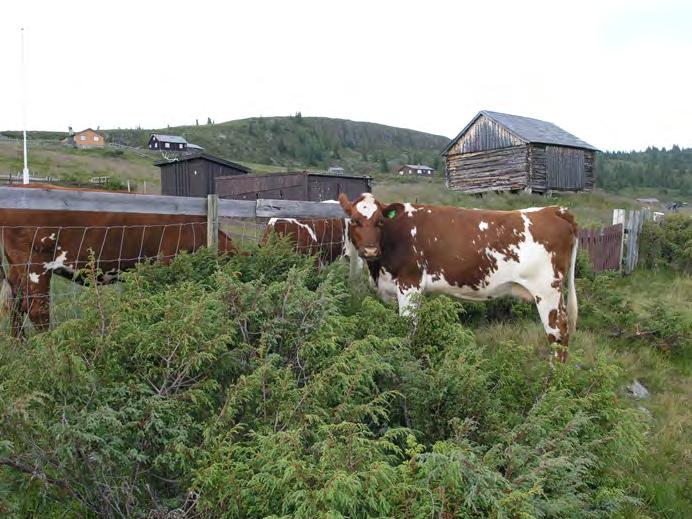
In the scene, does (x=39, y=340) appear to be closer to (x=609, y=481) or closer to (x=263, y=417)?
(x=263, y=417)

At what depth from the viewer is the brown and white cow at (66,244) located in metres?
5.15

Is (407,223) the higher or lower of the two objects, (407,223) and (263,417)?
the higher

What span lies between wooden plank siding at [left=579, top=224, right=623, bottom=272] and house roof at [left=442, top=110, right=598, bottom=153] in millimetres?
17280

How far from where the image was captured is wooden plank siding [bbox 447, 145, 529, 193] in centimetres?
2919

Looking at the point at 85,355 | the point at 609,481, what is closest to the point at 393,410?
the point at 609,481

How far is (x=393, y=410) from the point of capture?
10.7 ft

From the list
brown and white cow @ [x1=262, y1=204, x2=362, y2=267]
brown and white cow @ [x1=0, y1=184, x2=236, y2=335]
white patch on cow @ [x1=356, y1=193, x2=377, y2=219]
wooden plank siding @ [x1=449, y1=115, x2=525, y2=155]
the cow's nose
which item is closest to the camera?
brown and white cow @ [x1=0, y1=184, x2=236, y2=335]

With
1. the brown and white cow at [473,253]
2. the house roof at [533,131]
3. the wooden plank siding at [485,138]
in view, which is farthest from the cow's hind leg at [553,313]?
the wooden plank siding at [485,138]

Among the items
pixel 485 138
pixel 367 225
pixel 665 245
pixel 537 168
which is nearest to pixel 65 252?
pixel 367 225

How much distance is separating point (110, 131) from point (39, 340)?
4596 inches

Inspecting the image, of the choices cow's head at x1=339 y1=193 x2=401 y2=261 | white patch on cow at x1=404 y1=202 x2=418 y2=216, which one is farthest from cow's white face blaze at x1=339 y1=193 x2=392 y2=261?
white patch on cow at x1=404 y1=202 x2=418 y2=216

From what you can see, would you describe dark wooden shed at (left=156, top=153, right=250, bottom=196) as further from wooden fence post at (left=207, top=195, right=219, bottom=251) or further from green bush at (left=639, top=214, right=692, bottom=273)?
wooden fence post at (left=207, top=195, right=219, bottom=251)

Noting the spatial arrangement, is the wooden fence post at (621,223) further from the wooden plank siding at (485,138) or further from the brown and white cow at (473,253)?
the wooden plank siding at (485,138)

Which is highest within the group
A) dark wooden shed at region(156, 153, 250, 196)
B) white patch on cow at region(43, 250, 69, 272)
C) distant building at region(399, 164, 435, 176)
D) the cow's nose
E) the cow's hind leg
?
distant building at region(399, 164, 435, 176)
